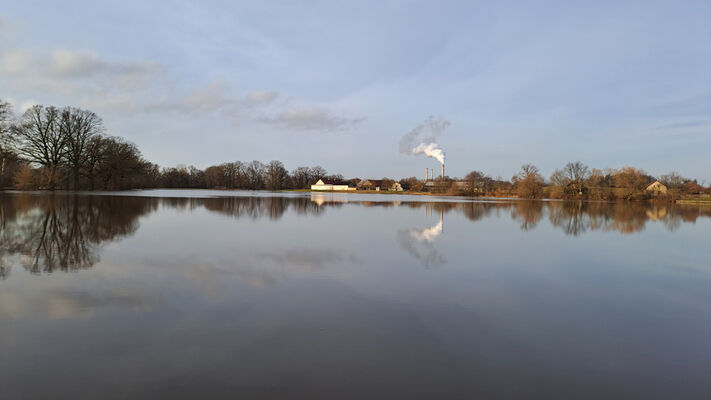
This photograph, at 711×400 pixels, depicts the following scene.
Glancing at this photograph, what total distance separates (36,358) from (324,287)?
3.54m

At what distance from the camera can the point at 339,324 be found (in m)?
4.17

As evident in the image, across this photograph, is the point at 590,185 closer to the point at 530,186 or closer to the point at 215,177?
the point at 530,186

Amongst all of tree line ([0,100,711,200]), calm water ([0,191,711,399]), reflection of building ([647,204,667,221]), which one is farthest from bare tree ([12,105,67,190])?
reflection of building ([647,204,667,221])

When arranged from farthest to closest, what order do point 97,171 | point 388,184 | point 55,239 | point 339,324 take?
point 388,184, point 97,171, point 55,239, point 339,324

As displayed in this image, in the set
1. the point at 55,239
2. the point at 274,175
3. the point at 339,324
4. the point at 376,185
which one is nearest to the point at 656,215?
the point at 339,324

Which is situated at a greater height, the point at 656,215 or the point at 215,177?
the point at 215,177

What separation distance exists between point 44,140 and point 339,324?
49196mm

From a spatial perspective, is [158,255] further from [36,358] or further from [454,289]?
[454,289]

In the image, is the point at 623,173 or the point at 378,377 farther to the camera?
the point at 623,173

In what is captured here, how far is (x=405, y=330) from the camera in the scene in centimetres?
407

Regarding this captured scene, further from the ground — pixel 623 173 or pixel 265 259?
pixel 623 173

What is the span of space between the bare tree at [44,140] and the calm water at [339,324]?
129 feet

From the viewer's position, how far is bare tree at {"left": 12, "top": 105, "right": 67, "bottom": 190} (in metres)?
37.3

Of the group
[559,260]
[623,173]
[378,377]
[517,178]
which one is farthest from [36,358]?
[623,173]
